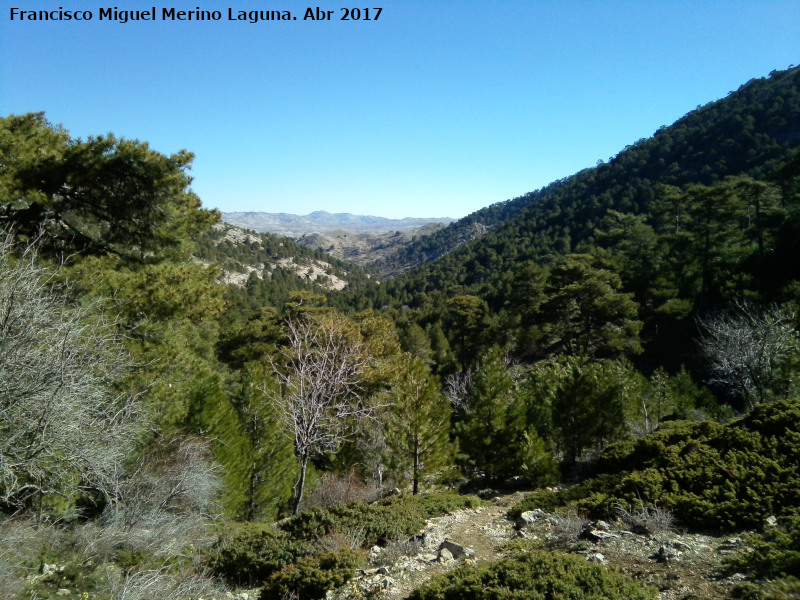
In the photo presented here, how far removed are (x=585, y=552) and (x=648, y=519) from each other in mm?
1288

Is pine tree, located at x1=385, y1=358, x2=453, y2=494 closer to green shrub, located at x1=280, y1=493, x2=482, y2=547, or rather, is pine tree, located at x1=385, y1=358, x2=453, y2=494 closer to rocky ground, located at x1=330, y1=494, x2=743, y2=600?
green shrub, located at x1=280, y1=493, x2=482, y2=547

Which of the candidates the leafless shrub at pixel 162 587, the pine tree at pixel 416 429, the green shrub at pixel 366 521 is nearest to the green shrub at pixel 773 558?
the green shrub at pixel 366 521

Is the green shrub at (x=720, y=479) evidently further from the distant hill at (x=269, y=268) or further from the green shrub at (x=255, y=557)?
the distant hill at (x=269, y=268)

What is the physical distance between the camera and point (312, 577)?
5.82 metres

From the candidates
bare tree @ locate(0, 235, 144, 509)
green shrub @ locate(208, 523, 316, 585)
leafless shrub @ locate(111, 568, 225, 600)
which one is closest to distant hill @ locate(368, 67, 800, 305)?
green shrub @ locate(208, 523, 316, 585)

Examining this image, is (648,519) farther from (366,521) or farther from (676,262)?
(676,262)

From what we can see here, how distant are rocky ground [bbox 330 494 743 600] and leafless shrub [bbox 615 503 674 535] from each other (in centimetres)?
2

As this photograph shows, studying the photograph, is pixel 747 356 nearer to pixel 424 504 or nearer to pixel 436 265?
pixel 424 504

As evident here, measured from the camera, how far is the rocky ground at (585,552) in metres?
4.64

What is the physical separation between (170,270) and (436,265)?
282 ft

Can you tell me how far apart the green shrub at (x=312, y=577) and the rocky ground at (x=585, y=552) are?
0.62 ft

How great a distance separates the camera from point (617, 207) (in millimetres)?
67062

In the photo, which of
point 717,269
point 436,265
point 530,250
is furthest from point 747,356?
point 436,265

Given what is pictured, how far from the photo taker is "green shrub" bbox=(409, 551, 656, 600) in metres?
4.19
